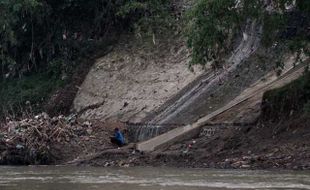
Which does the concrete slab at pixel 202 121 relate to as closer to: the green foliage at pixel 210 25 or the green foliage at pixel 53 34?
the green foliage at pixel 210 25

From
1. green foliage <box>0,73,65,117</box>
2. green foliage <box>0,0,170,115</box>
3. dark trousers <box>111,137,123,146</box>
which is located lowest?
dark trousers <box>111,137,123,146</box>

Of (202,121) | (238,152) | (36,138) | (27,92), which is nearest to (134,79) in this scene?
(27,92)

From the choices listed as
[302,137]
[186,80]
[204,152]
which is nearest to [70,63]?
[186,80]

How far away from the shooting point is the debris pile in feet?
92.2

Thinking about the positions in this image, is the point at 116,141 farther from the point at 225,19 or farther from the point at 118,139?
the point at 225,19

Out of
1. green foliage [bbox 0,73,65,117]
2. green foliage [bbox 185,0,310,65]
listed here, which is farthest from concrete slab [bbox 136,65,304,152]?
green foliage [bbox 0,73,65,117]

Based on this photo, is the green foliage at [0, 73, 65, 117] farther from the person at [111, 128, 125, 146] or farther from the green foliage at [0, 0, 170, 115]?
the person at [111, 128, 125, 146]

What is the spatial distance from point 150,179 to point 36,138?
10.4m

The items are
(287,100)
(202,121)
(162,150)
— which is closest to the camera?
(287,100)

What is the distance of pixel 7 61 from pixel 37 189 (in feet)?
89.1

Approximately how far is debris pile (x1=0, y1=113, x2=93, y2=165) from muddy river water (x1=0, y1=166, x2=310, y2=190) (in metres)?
4.11

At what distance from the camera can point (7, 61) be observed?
1714 inches

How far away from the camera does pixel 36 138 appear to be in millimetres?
28875

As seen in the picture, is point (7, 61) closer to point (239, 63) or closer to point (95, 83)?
point (95, 83)
